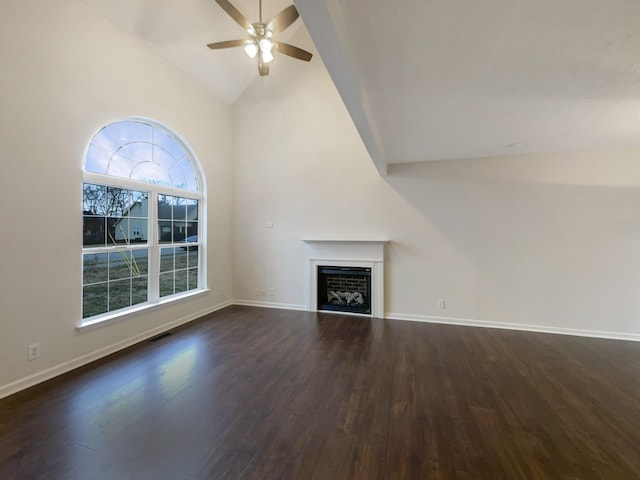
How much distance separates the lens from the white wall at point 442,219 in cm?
358

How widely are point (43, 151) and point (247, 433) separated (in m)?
3.00

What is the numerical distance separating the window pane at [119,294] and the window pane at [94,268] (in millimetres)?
151

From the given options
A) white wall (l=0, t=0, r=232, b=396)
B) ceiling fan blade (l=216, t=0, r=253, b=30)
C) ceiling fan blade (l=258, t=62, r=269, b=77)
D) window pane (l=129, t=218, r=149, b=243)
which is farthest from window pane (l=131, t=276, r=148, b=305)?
ceiling fan blade (l=216, t=0, r=253, b=30)

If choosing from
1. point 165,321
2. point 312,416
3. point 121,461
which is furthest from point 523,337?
point 165,321

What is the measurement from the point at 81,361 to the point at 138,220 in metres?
1.68

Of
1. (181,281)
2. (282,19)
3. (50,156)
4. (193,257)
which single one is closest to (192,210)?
(193,257)

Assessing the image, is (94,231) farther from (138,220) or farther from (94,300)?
(94,300)

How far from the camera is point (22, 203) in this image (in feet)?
7.73

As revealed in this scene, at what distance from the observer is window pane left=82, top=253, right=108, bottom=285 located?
2930mm

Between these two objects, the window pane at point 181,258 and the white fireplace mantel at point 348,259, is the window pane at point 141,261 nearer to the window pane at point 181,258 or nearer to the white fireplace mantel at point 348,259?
the window pane at point 181,258

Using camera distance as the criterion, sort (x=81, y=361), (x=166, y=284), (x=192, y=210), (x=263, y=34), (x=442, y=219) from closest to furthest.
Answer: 1. (x=81, y=361)
2. (x=263, y=34)
3. (x=166, y=284)
4. (x=442, y=219)
5. (x=192, y=210)

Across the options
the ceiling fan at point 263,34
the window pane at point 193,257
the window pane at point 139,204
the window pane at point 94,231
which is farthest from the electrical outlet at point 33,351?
the ceiling fan at point 263,34

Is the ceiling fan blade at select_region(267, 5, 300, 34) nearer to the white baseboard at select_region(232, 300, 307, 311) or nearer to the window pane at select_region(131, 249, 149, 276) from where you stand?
the window pane at select_region(131, 249, 149, 276)

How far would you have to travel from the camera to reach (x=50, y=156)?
2.53 meters
